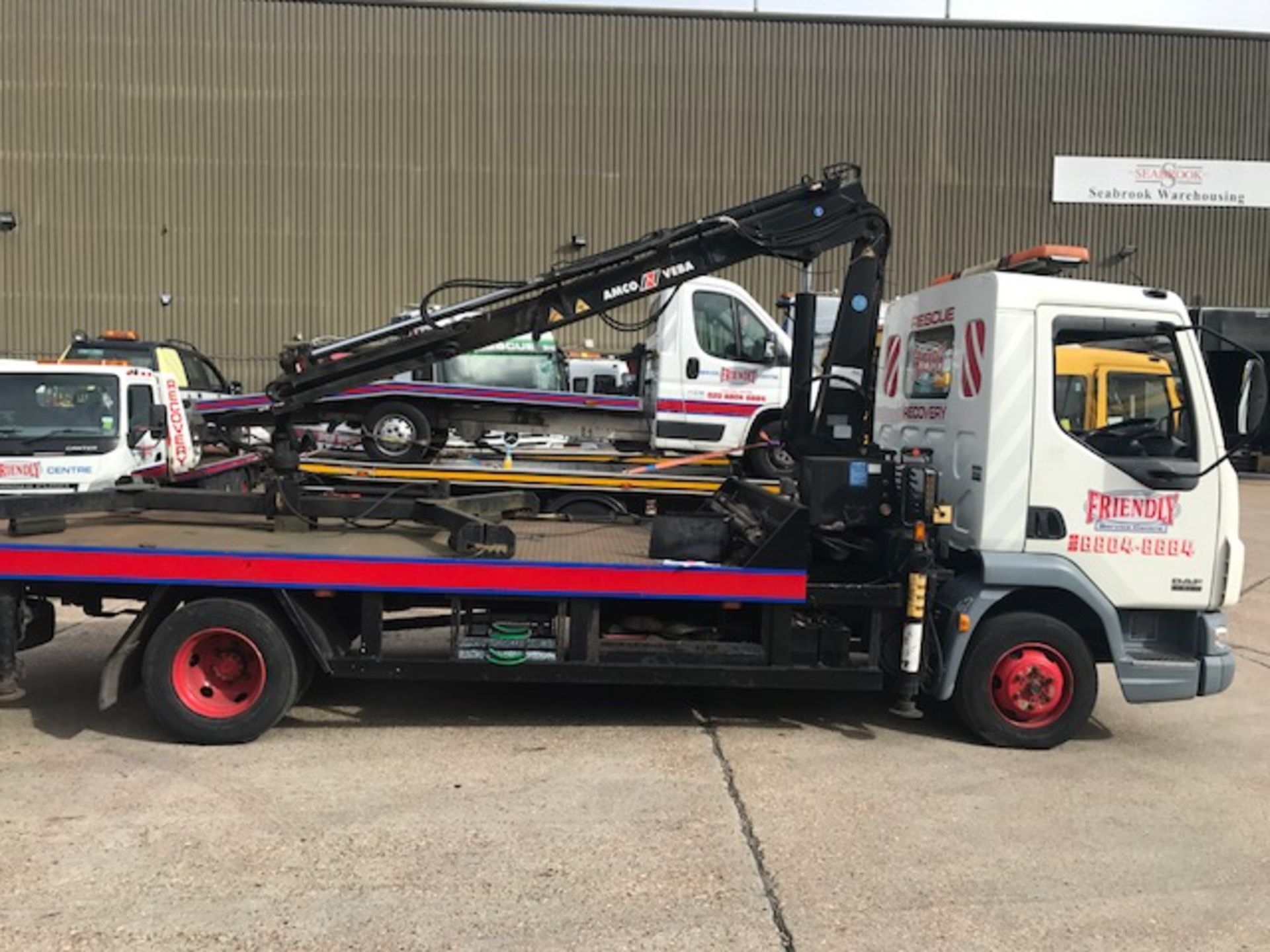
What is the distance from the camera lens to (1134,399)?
17.2 feet

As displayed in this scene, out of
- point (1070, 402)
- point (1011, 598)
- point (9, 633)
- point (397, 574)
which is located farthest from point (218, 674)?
point (1070, 402)

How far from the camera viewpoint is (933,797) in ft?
14.9

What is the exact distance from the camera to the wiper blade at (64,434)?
8.51m

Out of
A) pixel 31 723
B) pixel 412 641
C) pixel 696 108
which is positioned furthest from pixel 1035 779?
pixel 696 108

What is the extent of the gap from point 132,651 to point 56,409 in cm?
481

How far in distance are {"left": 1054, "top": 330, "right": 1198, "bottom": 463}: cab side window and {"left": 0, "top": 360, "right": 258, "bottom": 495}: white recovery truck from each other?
656cm

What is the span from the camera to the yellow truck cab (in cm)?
503

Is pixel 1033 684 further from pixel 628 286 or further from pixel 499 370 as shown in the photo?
pixel 499 370

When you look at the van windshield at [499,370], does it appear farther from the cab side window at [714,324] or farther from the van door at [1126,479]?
the van door at [1126,479]

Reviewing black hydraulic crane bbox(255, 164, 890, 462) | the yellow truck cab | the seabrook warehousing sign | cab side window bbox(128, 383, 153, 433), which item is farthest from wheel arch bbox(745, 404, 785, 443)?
the seabrook warehousing sign

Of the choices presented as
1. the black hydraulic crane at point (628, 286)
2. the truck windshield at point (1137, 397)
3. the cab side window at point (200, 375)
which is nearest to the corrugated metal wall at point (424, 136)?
the cab side window at point (200, 375)

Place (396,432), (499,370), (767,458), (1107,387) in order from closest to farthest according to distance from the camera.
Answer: (1107,387)
(396,432)
(767,458)
(499,370)

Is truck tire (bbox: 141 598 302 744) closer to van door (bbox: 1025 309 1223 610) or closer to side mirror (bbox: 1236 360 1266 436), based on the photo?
van door (bbox: 1025 309 1223 610)

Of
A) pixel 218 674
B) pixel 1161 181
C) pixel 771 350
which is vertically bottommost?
pixel 218 674
